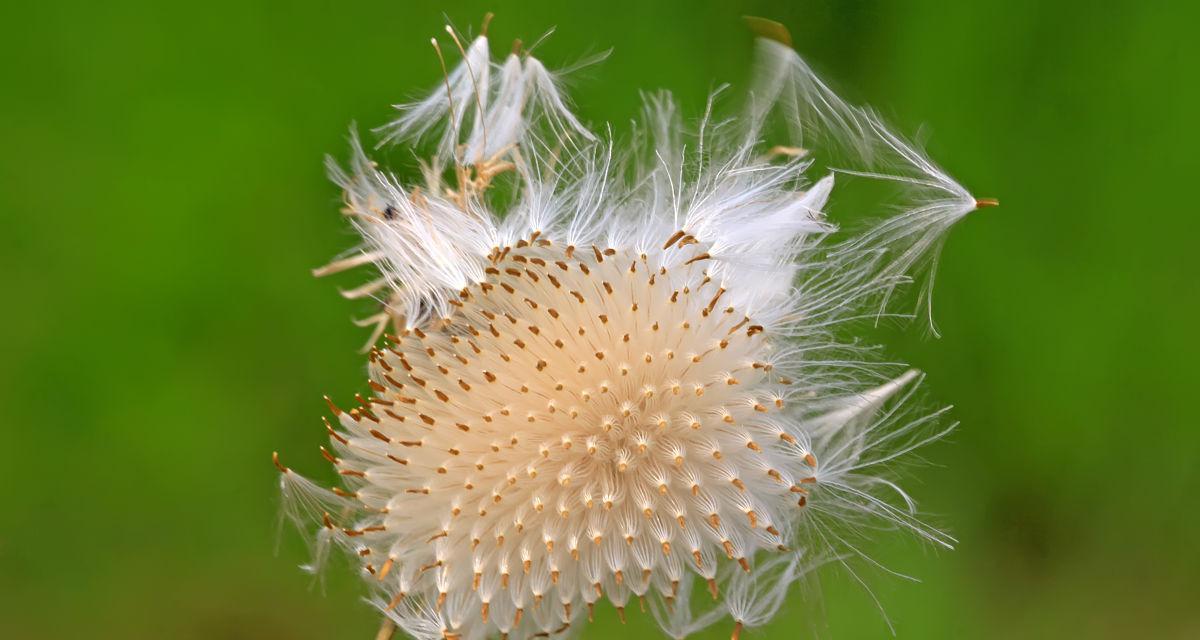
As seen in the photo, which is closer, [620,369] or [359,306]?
[620,369]

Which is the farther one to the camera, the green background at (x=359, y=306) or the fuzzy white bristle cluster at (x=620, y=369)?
the green background at (x=359, y=306)

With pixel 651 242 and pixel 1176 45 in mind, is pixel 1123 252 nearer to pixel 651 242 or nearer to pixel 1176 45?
pixel 1176 45

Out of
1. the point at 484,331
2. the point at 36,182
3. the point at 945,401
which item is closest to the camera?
the point at 484,331

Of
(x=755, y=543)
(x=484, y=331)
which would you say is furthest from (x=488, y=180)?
(x=755, y=543)
